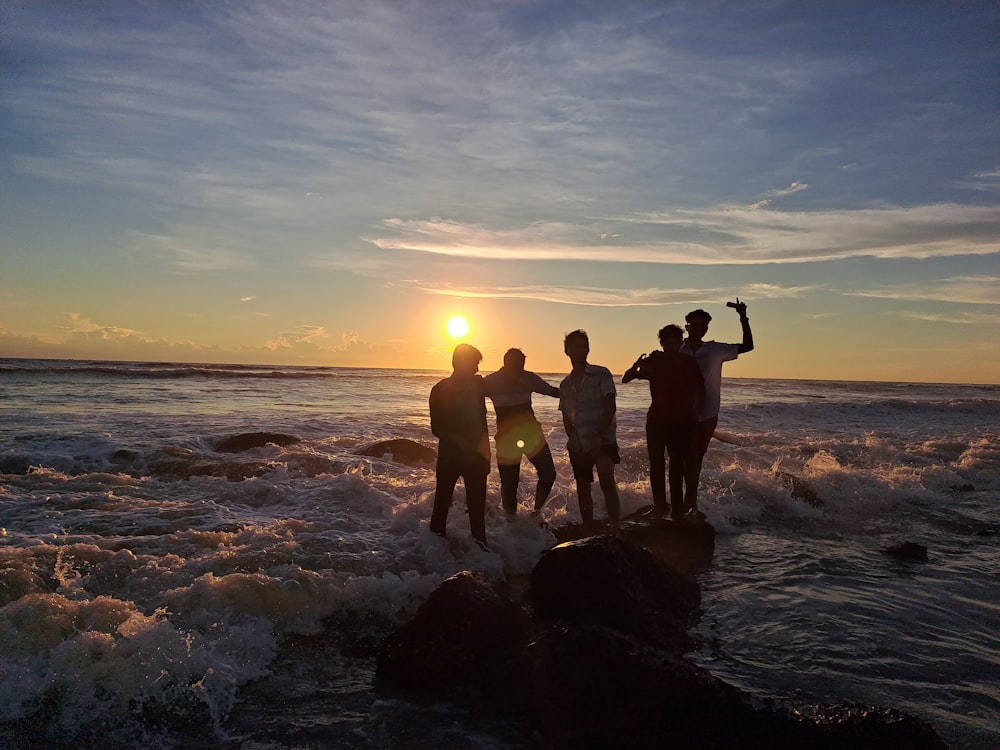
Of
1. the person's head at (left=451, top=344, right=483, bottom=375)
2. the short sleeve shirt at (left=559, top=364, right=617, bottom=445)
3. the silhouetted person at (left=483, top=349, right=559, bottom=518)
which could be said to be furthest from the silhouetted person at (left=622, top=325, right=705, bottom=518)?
the person's head at (left=451, top=344, right=483, bottom=375)

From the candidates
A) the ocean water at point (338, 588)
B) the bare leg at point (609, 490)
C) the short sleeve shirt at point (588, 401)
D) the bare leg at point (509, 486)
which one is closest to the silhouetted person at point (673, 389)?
the short sleeve shirt at point (588, 401)

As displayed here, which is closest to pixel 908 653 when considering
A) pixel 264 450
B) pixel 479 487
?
pixel 479 487

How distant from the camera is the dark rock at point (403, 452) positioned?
13.1m

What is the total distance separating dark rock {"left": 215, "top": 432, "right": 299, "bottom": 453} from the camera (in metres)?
13.2

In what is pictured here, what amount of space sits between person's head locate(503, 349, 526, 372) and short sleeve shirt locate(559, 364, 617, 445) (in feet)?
2.11

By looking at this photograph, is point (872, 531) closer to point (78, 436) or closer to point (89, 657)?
point (89, 657)

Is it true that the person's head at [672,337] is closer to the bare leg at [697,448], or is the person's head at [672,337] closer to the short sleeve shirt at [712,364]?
the short sleeve shirt at [712,364]

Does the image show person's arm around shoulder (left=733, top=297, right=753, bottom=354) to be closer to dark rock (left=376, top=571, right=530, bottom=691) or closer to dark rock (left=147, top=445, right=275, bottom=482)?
dark rock (left=376, top=571, right=530, bottom=691)

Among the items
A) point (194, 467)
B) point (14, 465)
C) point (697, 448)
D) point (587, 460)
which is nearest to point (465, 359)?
point (587, 460)

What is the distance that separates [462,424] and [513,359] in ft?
4.70

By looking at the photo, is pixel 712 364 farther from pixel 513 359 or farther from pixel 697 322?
pixel 513 359

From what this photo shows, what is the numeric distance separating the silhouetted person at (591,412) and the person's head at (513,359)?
0.60 meters

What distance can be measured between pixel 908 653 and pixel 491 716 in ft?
10.7

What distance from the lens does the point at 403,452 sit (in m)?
13.3
